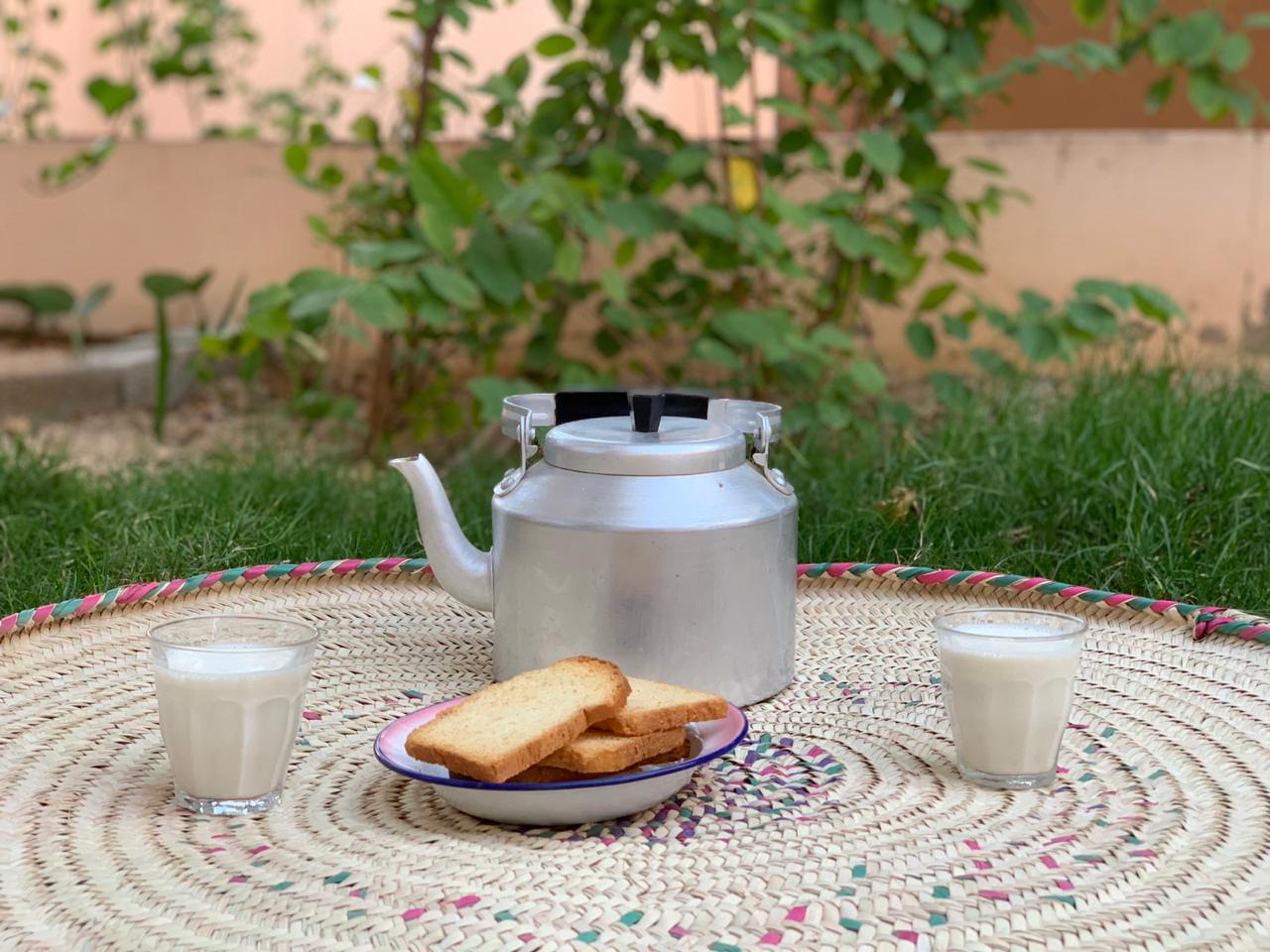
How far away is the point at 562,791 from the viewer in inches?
36.4

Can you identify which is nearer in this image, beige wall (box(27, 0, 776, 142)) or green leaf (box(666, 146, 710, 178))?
green leaf (box(666, 146, 710, 178))

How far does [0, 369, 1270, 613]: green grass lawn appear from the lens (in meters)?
1.87

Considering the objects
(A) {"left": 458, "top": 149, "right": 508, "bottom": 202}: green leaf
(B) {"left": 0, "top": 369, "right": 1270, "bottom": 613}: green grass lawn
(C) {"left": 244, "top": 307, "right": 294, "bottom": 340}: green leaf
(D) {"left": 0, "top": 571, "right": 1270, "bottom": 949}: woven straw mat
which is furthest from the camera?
(A) {"left": 458, "top": 149, "right": 508, "bottom": 202}: green leaf

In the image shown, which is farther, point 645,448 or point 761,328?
point 761,328

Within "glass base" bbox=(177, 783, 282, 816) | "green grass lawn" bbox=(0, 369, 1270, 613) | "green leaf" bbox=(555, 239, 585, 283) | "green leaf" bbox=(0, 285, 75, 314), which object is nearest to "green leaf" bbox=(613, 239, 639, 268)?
"green leaf" bbox=(555, 239, 585, 283)

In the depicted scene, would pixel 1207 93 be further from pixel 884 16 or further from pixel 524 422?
pixel 524 422

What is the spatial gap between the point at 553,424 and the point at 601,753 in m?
0.41

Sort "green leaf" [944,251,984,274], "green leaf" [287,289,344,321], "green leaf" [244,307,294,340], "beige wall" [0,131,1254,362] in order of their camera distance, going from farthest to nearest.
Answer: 1. "beige wall" [0,131,1254,362]
2. "green leaf" [944,251,984,274]
3. "green leaf" [244,307,294,340]
4. "green leaf" [287,289,344,321]

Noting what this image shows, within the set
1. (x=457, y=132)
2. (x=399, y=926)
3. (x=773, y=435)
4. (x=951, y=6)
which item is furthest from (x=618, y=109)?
(x=399, y=926)

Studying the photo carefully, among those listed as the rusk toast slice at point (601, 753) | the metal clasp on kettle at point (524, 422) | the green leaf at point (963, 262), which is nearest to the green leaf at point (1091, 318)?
the green leaf at point (963, 262)

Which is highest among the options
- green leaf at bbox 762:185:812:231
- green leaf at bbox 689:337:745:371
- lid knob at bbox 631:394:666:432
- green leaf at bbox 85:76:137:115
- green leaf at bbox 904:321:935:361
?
green leaf at bbox 85:76:137:115

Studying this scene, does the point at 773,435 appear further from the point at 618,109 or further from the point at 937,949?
the point at 618,109

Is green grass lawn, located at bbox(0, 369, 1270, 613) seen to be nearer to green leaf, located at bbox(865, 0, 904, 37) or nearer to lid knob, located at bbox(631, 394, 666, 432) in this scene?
green leaf, located at bbox(865, 0, 904, 37)

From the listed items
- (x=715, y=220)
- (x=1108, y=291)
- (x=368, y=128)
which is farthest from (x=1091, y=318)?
(x=368, y=128)
